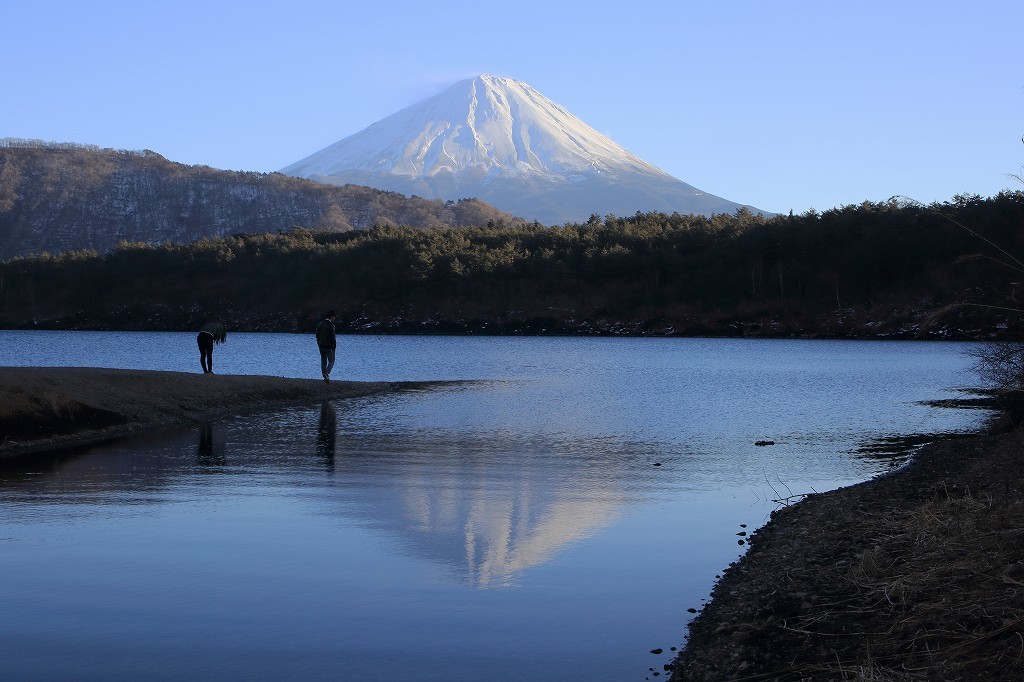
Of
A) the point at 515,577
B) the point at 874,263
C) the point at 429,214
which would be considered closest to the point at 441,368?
the point at 515,577

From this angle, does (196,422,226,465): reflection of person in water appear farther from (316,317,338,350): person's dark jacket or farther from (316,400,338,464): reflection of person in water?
(316,317,338,350): person's dark jacket

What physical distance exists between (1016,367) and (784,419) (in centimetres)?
660

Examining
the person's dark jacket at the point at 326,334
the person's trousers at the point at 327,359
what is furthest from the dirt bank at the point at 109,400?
the person's dark jacket at the point at 326,334

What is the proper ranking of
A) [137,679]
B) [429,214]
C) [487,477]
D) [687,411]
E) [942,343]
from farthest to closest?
[429,214] < [942,343] < [687,411] < [487,477] < [137,679]

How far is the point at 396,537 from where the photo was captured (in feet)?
32.9

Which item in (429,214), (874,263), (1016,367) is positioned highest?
(429,214)

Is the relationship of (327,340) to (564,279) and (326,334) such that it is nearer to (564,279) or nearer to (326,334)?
(326,334)

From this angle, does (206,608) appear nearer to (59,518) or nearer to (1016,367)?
(59,518)

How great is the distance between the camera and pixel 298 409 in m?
23.5

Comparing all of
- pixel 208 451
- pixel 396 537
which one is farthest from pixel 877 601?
pixel 208 451

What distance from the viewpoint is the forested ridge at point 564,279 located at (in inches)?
3255

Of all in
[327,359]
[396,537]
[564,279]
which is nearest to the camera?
[396,537]

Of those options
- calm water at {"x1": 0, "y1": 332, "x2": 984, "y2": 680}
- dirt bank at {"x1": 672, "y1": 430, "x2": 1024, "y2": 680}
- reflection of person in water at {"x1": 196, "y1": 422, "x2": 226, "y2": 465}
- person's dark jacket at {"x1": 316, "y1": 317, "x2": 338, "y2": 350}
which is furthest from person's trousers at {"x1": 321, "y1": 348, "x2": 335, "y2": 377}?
dirt bank at {"x1": 672, "y1": 430, "x2": 1024, "y2": 680}

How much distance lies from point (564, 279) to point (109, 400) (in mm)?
80592
